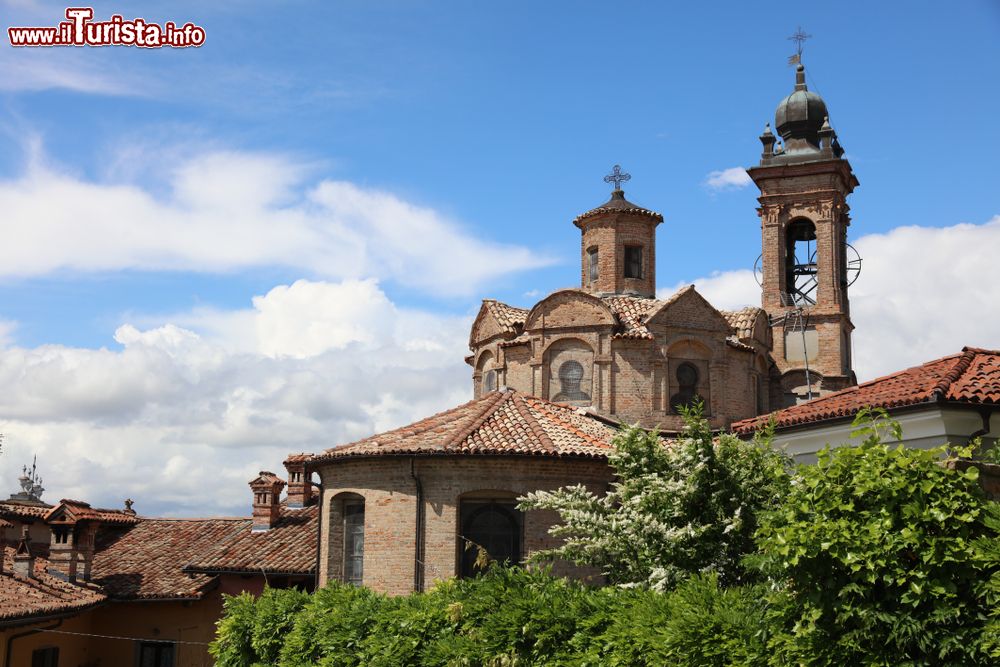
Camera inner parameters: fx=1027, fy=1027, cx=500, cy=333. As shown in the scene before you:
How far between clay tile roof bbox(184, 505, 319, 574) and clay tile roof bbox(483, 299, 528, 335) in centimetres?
857

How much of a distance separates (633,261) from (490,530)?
16.9 m

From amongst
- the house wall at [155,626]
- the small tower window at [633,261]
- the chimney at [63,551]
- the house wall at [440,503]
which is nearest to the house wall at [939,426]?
the house wall at [440,503]

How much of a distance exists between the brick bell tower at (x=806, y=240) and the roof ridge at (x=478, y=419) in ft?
60.1

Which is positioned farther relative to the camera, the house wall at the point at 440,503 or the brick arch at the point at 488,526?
the brick arch at the point at 488,526

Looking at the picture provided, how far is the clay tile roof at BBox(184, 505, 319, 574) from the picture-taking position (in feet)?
86.5

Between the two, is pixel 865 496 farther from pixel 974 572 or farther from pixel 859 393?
pixel 859 393

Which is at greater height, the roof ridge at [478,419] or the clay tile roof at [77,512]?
the roof ridge at [478,419]

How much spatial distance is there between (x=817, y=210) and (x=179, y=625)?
28.4 meters

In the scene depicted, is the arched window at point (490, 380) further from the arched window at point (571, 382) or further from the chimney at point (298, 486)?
the chimney at point (298, 486)

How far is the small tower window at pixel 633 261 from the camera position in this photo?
35.7 m

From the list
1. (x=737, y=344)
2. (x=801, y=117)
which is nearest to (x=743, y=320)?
(x=737, y=344)

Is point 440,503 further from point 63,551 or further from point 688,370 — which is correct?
point 688,370

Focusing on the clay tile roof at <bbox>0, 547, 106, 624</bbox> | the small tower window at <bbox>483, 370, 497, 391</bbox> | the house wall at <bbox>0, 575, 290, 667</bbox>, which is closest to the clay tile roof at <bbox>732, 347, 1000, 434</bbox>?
the clay tile roof at <bbox>0, 547, 106, 624</bbox>

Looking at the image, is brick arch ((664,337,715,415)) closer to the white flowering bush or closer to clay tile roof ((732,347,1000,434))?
clay tile roof ((732,347,1000,434))
